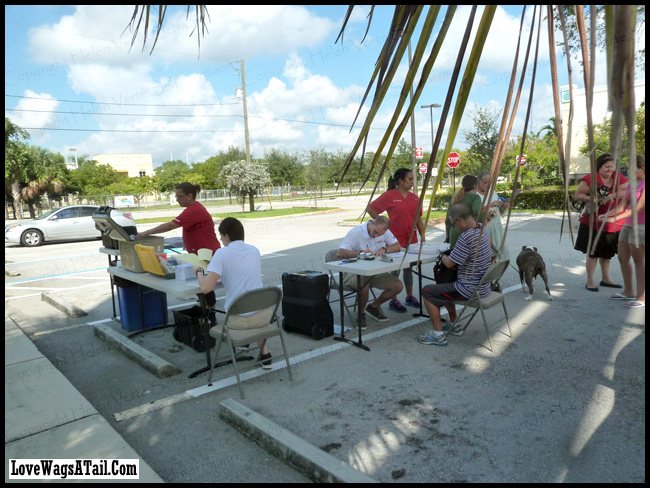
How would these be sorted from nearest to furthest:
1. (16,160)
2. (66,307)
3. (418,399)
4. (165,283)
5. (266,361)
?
(418,399) < (266,361) < (165,283) < (66,307) < (16,160)

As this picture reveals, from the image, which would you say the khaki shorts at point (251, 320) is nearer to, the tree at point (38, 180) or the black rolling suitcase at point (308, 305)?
the black rolling suitcase at point (308, 305)

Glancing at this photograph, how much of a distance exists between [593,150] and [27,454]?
3.58m

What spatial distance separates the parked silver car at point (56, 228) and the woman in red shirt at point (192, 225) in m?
11.1

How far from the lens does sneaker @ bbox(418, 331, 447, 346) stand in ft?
16.1

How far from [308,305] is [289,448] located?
94.8 inches

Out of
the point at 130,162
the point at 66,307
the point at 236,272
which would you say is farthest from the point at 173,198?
the point at 130,162

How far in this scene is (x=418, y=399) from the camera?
3.75m

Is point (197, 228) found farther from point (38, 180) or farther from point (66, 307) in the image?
point (38, 180)

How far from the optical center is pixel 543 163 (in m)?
27.6

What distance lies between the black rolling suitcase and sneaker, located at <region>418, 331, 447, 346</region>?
1.03m

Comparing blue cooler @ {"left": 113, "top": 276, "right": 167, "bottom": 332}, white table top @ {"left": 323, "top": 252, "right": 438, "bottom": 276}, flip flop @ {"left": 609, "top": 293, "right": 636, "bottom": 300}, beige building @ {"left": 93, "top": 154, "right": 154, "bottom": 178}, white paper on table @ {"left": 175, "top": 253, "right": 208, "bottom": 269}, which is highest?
beige building @ {"left": 93, "top": 154, "right": 154, "bottom": 178}

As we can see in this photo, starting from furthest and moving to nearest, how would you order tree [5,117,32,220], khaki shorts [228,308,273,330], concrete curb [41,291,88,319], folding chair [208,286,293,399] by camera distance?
tree [5,117,32,220]
concrete curb [41,291,88,319]
khaki shorts [228,308,273,330]
folding chair [208,286,293,399]

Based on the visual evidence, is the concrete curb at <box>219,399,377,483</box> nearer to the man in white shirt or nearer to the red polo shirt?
the man in white shirt

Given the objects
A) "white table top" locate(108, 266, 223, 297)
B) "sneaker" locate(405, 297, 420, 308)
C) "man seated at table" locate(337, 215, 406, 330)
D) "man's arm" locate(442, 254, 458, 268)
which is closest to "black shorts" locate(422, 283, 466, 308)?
"man's arm" locate(442, 254, 458, 268)
